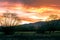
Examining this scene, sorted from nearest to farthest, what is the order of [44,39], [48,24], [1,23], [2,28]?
[44,39]
[2,28]
[1,23]
[48,24]

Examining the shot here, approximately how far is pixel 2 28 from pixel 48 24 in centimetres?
675

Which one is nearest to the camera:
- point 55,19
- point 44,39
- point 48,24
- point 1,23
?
point 44,39

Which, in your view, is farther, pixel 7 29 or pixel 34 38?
pixel 7 29

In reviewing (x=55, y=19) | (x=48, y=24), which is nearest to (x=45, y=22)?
(x=48, y=24)

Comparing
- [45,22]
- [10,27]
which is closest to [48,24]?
[45,22]

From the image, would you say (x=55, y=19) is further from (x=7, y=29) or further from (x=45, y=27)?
(x=7, y=29)

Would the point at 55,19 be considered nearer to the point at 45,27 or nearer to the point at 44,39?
the point at 45,27

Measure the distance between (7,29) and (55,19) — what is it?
9831 mm

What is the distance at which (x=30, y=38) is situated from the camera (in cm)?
1897

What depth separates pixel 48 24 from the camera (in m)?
28.2

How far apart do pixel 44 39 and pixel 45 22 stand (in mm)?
10480

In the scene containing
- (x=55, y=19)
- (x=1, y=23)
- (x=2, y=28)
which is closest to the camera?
(x=2, y=28)

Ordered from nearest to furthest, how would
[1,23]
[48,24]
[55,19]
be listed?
[1,23]
[48,24]
[55,19]

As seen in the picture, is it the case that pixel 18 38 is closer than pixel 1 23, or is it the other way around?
pixel 18 38
